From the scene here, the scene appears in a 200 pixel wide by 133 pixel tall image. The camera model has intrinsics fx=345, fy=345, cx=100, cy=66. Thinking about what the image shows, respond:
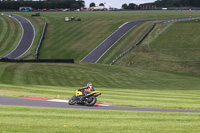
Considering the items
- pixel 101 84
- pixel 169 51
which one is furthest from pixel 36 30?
pixel 101 84

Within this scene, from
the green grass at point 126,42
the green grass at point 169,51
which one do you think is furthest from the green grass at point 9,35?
the green grass at point 169,51

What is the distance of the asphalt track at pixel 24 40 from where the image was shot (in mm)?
80375


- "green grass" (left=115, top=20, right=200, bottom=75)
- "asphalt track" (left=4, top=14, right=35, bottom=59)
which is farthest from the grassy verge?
"asphalt track" (left=4, top=14, right=35, bottom=59)

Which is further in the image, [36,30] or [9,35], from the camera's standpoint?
[36,30]

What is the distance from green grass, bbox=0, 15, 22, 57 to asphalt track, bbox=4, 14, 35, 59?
1.20 m

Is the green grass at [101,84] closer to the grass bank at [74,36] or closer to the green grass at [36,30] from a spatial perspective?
the grass bank at [74,36]

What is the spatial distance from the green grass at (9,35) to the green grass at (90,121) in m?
63.3

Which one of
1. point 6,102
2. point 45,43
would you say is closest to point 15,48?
point 45,43

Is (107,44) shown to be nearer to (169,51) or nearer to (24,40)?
(169,51)

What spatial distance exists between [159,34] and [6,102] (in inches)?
2917

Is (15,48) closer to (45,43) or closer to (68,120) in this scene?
(45,43)

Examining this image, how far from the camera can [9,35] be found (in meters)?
96.8

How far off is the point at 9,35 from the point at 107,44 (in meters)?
29.2

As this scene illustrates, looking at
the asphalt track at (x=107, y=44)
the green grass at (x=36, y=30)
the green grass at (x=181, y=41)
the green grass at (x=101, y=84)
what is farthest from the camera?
the green grass at (x=36, y=30)
